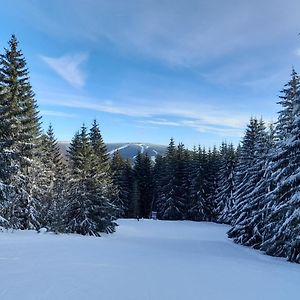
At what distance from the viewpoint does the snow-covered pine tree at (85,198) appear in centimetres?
2997

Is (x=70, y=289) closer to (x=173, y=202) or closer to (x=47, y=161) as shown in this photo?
(x=47, y=161)

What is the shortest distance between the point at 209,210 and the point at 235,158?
11231 millimetres

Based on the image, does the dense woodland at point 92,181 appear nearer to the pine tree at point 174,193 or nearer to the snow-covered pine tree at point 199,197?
the snow-covered pine tree at point 199,197

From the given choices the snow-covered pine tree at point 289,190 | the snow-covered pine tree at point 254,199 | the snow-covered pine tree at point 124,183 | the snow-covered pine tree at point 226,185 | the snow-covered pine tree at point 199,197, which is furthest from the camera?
the snow-covered pine tree at point 124,183

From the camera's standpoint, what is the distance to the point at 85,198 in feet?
100

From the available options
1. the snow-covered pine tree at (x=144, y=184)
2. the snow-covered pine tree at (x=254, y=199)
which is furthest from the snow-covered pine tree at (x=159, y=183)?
the snow-covered pine tree at (x=254, y=199)

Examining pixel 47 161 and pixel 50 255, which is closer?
pixel 50 255

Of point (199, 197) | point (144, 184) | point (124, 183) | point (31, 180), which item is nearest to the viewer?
point (31, 180)

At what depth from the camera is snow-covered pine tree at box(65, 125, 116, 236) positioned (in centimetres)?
2997

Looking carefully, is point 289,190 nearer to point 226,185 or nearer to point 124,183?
point 226,185

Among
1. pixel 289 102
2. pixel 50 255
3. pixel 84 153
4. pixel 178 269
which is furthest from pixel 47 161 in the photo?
pixel 178 269

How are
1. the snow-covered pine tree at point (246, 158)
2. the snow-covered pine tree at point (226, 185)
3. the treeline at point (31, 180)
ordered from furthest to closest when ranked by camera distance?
1. the snow-covered pine tree at point (226, 185)
2. the snow-covered pine tree at point (246, 158)
3. the treeline at point (31, 180)

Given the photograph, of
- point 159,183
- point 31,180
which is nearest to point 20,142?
point 31,180

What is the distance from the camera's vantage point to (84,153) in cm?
3281
